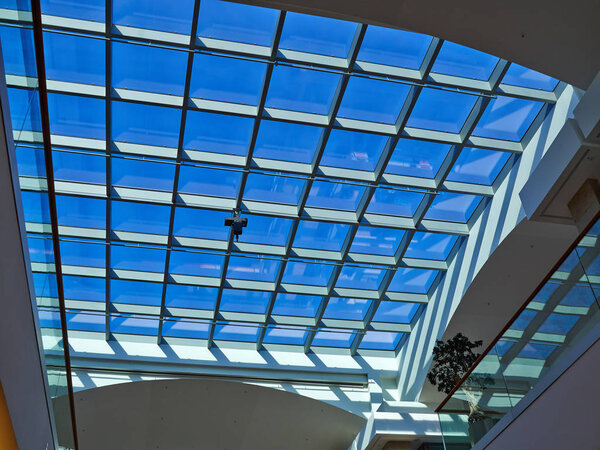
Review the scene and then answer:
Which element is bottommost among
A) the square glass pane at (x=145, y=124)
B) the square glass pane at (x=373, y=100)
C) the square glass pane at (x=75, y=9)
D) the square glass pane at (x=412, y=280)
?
the square glass pane at (x=412, y=280)

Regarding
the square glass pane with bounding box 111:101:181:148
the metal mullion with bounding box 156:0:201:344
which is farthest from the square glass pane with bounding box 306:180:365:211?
the square glass pane with bounding box 111:101:181:148

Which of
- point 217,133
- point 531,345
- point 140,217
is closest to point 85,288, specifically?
point 140,217

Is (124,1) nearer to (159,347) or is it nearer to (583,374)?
(583,374)

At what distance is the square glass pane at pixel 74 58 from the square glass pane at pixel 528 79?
9505 mm

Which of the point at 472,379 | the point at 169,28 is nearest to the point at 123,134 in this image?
the point at 169,28

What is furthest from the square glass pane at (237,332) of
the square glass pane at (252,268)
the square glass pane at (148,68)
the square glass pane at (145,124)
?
the square glass pane at (148,68)

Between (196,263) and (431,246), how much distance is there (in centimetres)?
748

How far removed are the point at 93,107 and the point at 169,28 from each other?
299 cm

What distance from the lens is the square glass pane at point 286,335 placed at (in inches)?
873

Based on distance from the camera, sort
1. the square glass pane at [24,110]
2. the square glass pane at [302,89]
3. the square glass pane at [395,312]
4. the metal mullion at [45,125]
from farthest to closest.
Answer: the square glass pane at [395,312], the square glass pane at [302,89], the square glass pane at [24,110], the metal mullion at [45,125]

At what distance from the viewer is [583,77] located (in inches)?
445

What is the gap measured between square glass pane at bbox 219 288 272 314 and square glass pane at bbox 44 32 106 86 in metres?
8.67

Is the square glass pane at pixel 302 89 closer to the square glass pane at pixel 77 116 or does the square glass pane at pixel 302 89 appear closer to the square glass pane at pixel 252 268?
the square glass pane at pixel 77 116

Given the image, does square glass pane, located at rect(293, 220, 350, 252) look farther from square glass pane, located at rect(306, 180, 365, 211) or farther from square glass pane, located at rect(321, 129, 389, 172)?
square glass pane, located at rect(321, 129, 389, 172)
